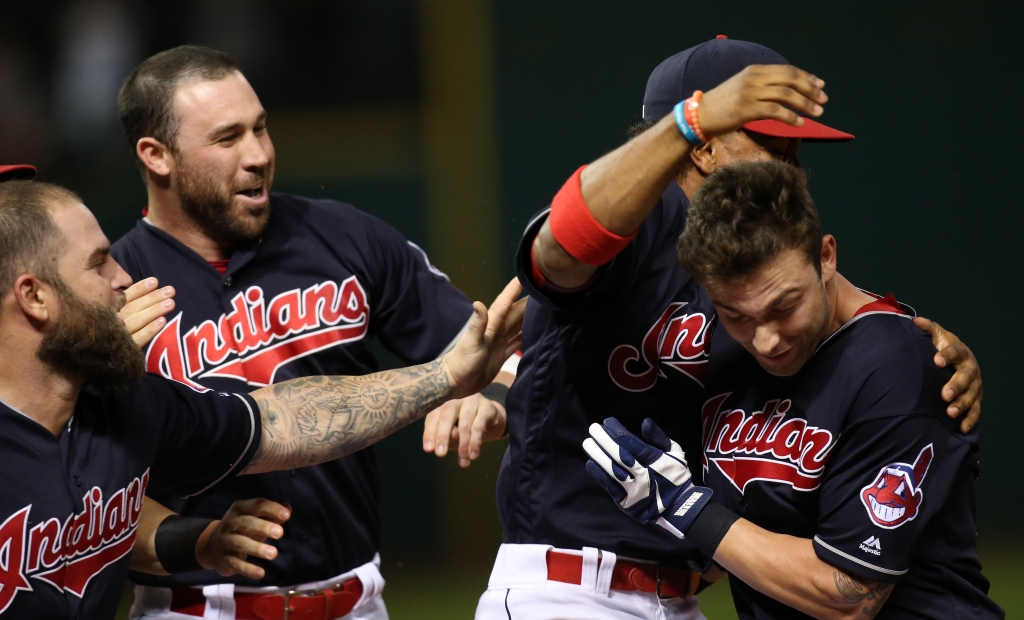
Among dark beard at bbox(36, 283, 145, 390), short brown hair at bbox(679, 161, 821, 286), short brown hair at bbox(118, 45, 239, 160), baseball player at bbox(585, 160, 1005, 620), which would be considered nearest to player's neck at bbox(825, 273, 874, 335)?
baseball player at bbox(585, 160, 1005, 620)

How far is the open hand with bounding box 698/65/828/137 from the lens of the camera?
64.6 inches

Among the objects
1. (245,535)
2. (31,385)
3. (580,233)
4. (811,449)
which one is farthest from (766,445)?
(31,385)

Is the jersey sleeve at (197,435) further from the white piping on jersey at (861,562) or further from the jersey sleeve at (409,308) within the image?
the white piping on jersey at (861,562)

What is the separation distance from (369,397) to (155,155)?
975 millimetres

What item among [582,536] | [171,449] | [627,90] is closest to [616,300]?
[582,536]

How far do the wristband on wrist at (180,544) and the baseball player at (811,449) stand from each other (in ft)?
3.29

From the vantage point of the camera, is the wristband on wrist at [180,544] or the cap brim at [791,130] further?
the wristband on wrist at [180,544]

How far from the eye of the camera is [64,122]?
5582 millimetres

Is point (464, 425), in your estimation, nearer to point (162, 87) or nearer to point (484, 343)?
point (484, 343)

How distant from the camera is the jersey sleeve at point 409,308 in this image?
2.92m

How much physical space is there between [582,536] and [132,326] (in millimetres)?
A: 1024

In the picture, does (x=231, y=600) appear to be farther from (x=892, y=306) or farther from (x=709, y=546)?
(x=892, y=306)

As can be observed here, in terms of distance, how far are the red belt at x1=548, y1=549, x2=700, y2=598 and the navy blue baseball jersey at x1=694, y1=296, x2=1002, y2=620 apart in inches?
7.4

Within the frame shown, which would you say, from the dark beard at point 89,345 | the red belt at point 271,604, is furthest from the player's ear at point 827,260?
the red belt at point 271,604
